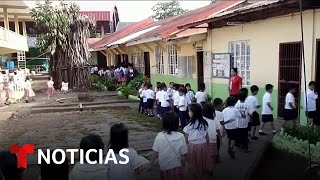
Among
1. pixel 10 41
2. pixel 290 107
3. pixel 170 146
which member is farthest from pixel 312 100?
pixel 10 41

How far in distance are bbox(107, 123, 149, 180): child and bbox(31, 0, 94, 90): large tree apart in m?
19.7

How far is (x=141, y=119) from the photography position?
11914 millimetres

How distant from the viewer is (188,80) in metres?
15.9

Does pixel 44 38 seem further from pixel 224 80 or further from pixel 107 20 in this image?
pixel 107 20

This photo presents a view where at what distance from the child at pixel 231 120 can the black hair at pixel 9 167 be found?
14.2 feet

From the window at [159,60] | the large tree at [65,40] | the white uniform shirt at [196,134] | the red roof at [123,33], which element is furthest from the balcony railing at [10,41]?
the white uniform shirt at [196,134]

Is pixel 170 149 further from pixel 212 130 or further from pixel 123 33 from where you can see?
pixel 123 33

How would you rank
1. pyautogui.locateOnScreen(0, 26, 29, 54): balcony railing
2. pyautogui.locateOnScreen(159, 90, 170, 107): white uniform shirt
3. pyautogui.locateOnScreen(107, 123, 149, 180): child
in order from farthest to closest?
pyautogui.locateOnScreen(0, 26, 29, 54): balcony railing
pyautogui.locateOnScreen(159, 90, 170, 107): white uniform shirt
pyautogui.locateOnScreen(107, 123, 149, 180): child

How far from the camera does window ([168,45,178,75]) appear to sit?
17.4 metres

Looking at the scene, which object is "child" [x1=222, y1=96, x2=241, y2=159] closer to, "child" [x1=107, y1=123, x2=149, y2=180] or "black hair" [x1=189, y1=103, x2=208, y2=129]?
"black hair" [x1=189, y1=103, x2=208, y2=129]

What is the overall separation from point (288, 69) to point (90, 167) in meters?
7.68

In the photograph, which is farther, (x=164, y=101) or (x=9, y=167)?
(x=164, y=101)

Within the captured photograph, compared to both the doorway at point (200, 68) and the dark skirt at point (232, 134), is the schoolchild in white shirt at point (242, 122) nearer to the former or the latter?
the dark skirt at point (232, 134)

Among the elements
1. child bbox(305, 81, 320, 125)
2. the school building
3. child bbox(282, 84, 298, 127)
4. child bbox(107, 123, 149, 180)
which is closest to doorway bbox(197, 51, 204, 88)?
the school building
